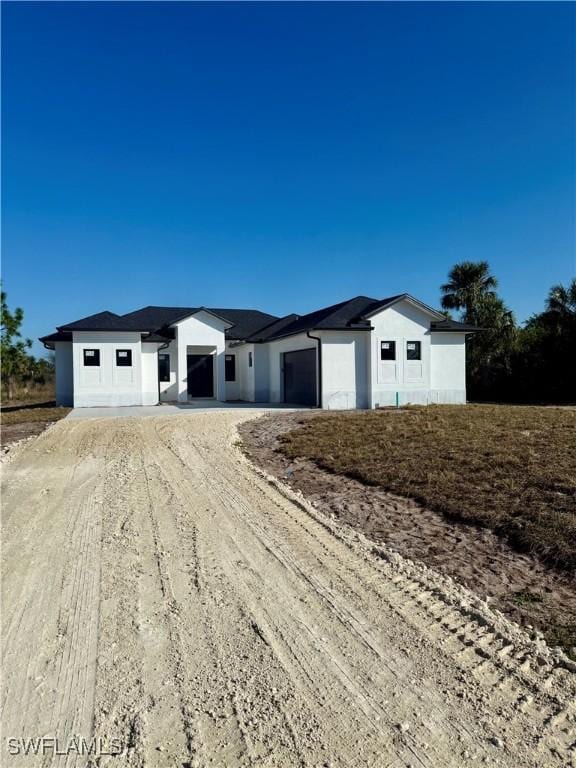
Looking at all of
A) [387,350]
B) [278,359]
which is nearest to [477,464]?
[387,350]

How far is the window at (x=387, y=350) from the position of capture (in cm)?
2102

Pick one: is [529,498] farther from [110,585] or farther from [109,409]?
[109,409]

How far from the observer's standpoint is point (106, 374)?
22.7 metres

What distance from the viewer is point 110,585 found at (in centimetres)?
447

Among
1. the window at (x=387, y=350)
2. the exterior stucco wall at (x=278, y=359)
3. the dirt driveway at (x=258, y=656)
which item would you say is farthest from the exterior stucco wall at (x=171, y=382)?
the dirt driveway at (x=258, y=656)

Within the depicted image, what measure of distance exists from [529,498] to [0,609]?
5.77 metres

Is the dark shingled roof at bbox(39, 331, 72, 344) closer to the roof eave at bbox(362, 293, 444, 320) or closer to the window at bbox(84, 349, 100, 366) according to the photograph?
the window at bbox(84, 349, 100, 366)

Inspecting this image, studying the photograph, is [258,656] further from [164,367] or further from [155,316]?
[155,316]

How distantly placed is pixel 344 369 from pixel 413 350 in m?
3.28

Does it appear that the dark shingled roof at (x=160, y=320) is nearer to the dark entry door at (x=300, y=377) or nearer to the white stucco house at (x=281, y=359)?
the white stucco house at (x=281, y=359)

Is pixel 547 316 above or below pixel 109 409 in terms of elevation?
above

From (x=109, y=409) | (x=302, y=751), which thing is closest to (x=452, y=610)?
(x=302, y=751)

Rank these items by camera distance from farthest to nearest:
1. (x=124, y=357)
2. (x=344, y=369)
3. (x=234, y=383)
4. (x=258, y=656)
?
(x=234, y=383)
(x=124, y=357)
(x=344, y=369)
(x=258, y=656)

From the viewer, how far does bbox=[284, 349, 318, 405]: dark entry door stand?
21.2 metres
